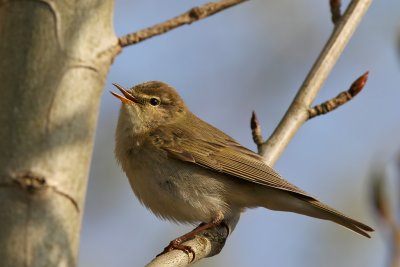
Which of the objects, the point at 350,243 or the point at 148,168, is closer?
the point at 148,168

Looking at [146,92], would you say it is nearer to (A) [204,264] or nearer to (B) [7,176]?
(A) [204,264]

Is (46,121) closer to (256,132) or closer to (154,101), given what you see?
(256,132)

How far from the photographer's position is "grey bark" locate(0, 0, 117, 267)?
138cm

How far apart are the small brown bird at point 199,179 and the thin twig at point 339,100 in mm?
588

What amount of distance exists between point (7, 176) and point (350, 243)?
678 cm

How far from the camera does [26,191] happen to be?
1.38 m

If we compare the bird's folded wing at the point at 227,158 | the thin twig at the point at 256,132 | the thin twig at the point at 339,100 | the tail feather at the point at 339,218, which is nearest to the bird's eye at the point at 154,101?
the bird's folded wing at the point at 227,158

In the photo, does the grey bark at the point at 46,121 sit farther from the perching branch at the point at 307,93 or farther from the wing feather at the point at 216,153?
the wing feather at the point at 216,153

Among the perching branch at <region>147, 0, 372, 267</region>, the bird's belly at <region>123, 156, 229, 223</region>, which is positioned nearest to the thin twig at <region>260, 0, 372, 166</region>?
the perching branch at <region>147, 0, 372, 267</region>

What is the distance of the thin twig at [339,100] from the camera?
3.81 metres

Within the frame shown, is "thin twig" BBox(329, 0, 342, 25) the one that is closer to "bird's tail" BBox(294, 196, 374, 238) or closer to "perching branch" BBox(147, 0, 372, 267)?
"perching branch" BBox(147, 0, 372, 267)

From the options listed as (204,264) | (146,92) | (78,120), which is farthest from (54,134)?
(204,264)

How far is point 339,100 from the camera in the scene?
3.86 m

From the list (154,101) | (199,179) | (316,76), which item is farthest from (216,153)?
(316,76)
